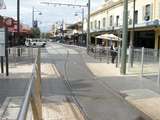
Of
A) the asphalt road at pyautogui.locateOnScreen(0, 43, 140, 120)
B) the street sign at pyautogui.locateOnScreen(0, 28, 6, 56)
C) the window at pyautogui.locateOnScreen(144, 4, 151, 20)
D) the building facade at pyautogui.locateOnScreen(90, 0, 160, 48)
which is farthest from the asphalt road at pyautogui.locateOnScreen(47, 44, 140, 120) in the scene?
the window at pyautogui.locateOnScreen(144, 4, 151, 20)

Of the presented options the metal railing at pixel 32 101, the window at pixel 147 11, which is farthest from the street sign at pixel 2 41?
the window at pixel 147 11

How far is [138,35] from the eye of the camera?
45.1 m

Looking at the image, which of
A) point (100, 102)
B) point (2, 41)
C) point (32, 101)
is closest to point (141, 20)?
point (2, 41)

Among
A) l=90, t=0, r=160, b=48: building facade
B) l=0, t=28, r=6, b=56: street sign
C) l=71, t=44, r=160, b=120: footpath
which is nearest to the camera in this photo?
l=71, t=44, r=160, b=120: footpath

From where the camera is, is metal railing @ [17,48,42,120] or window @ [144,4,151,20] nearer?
metal railing @ [17,48,42,120]

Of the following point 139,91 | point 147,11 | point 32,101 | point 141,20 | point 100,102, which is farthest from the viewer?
point 141,20

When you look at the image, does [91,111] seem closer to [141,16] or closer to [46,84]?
[46,84]

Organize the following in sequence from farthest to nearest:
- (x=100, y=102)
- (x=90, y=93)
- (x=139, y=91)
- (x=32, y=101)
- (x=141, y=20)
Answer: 1. (x=141, y=20)
2. (x=139, y=91)
3. (x=90, y=93)
4. (x=100, y=102)
5. (x=32, y=101)

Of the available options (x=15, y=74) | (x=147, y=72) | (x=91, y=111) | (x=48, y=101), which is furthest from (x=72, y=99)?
(x=147, y=72)

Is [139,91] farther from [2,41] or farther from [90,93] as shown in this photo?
[2,41]

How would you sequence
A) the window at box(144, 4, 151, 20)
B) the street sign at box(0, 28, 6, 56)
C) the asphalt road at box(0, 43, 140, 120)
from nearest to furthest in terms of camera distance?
1. the asphalt road at box(0, 43, 140, 120)
2. the street sign at box(0, 28, 6, 56)
3. the window at box(144, 4, 151, 20)

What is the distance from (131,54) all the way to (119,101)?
39.1 feet

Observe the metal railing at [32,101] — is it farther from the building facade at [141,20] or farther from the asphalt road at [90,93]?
the building facade at [141,20]

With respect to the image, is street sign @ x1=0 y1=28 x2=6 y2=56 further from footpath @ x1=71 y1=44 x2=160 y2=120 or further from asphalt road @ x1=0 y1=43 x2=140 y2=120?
footpath @ x1=71 y1=44 x2=160 y2=120
